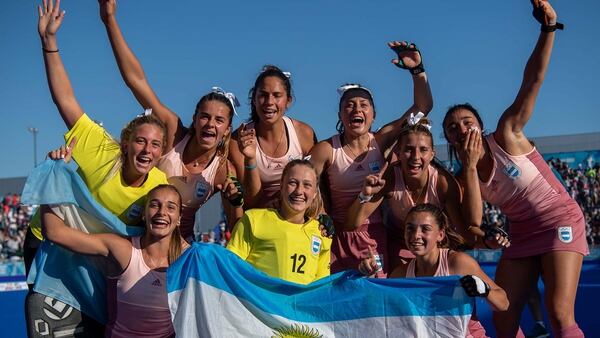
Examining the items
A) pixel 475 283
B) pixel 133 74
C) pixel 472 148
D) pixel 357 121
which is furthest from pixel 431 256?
pixel 133 74

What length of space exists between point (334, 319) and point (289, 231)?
0.72m

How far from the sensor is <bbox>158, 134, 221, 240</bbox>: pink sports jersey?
17.6 feet

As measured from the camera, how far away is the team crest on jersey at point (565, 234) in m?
5.14

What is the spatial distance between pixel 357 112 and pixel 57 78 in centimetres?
243

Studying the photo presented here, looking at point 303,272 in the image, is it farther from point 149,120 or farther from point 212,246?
point 149,120

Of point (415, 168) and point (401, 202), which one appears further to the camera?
point (401, 202)

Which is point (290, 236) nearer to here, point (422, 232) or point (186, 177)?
point (422, 232)

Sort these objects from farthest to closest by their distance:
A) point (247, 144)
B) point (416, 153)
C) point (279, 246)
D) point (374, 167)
→ point (374, 167) → point (247, 144) → point (416, 153) → point (279, 246)

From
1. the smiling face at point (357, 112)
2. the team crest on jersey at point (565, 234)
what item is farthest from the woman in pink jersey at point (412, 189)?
the team crest on jersey at point (565, 234)

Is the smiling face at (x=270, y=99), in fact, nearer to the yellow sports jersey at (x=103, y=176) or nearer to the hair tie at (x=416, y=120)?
the hair tie at (x=416, y=120)

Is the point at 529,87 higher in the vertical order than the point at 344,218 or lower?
higher

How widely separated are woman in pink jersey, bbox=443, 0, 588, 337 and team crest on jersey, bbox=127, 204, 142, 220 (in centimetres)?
254

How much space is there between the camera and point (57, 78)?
16.1 feet

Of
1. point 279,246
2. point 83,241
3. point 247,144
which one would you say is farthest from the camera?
point 247,144
